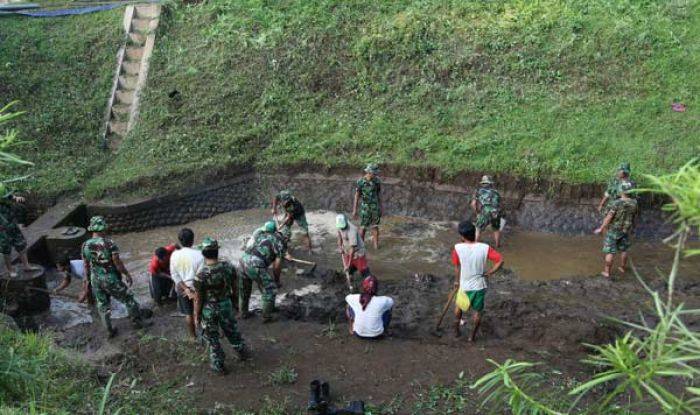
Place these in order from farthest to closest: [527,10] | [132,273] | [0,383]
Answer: [527,10] < [132,273] < [0,383]

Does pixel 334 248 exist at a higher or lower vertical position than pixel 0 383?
lower

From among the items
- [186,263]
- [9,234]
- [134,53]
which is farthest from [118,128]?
[186,263]

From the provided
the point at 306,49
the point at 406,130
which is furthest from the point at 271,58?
the point at 406,130

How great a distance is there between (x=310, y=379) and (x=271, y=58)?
35.0 ft

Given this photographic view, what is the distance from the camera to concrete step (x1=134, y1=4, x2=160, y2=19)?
17.3 meters

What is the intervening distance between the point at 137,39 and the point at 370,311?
491 inches

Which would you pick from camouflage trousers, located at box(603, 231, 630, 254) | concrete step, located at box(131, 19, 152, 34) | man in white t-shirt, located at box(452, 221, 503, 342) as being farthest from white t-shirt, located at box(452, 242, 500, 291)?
concrete step, located at box(131, 19, 152, 34)

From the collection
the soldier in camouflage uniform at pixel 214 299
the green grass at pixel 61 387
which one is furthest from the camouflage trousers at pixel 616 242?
the green grass at pixel 61 387

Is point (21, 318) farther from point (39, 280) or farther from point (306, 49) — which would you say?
point (306, 49)

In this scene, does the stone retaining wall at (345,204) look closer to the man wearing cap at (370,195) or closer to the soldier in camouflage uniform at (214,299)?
the man wearing cap at (370,195)

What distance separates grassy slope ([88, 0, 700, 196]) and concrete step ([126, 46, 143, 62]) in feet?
1.93

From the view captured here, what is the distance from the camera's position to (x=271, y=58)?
1583 centimetres

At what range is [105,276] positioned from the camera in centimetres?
807

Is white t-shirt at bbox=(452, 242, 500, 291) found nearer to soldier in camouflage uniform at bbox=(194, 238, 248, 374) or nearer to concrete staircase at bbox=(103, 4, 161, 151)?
soldier in camouflage uniform at bbox=(194, 238, 248, 374)
